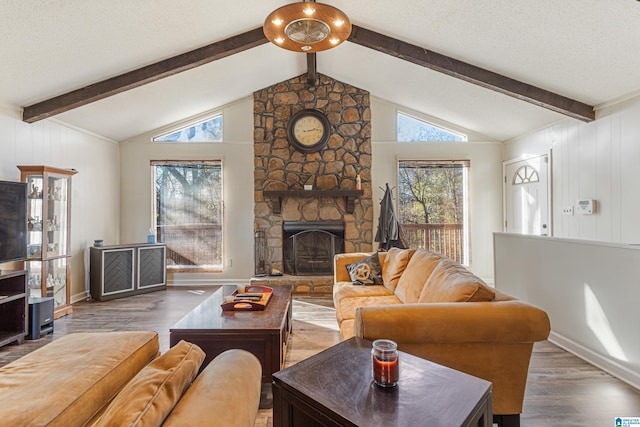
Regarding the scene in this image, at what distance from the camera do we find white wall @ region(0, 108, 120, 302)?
3.40 m

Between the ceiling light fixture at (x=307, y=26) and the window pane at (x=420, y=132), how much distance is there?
3064 mm

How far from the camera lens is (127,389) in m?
0.75

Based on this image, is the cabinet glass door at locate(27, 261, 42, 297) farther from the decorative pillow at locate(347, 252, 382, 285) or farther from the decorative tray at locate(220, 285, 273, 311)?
the decorative pillow at locate(347, 252, 382, 285)

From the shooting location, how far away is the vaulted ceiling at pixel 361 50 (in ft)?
8.13

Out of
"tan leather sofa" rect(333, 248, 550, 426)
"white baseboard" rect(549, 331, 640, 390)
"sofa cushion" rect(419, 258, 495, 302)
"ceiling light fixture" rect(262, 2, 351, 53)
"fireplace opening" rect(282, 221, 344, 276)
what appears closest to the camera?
"tan leather sofa" rect(333, 248, 550, 426)

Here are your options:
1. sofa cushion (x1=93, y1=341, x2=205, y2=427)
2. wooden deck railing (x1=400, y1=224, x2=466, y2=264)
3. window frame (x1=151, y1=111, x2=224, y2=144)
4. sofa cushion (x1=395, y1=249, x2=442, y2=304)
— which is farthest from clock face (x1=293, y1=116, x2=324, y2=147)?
sofa cushion (x1=93, y1=341, x2=205, y2=427)

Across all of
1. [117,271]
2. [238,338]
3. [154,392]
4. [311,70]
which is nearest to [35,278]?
[117,271]

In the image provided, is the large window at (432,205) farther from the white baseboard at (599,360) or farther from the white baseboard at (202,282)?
the white baseboard at (202,282)

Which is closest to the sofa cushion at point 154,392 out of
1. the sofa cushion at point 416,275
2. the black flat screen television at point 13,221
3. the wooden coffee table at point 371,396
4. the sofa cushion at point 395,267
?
the wooden coffee table at point 371,396

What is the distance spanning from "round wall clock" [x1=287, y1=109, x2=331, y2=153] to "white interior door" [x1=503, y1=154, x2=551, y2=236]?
299cm

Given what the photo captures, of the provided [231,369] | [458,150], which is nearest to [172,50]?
[231,369]

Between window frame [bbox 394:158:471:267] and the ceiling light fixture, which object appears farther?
window frame [bbox 394:158:471:267]

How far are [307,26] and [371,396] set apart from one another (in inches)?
92.6

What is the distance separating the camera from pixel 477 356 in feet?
5.20
